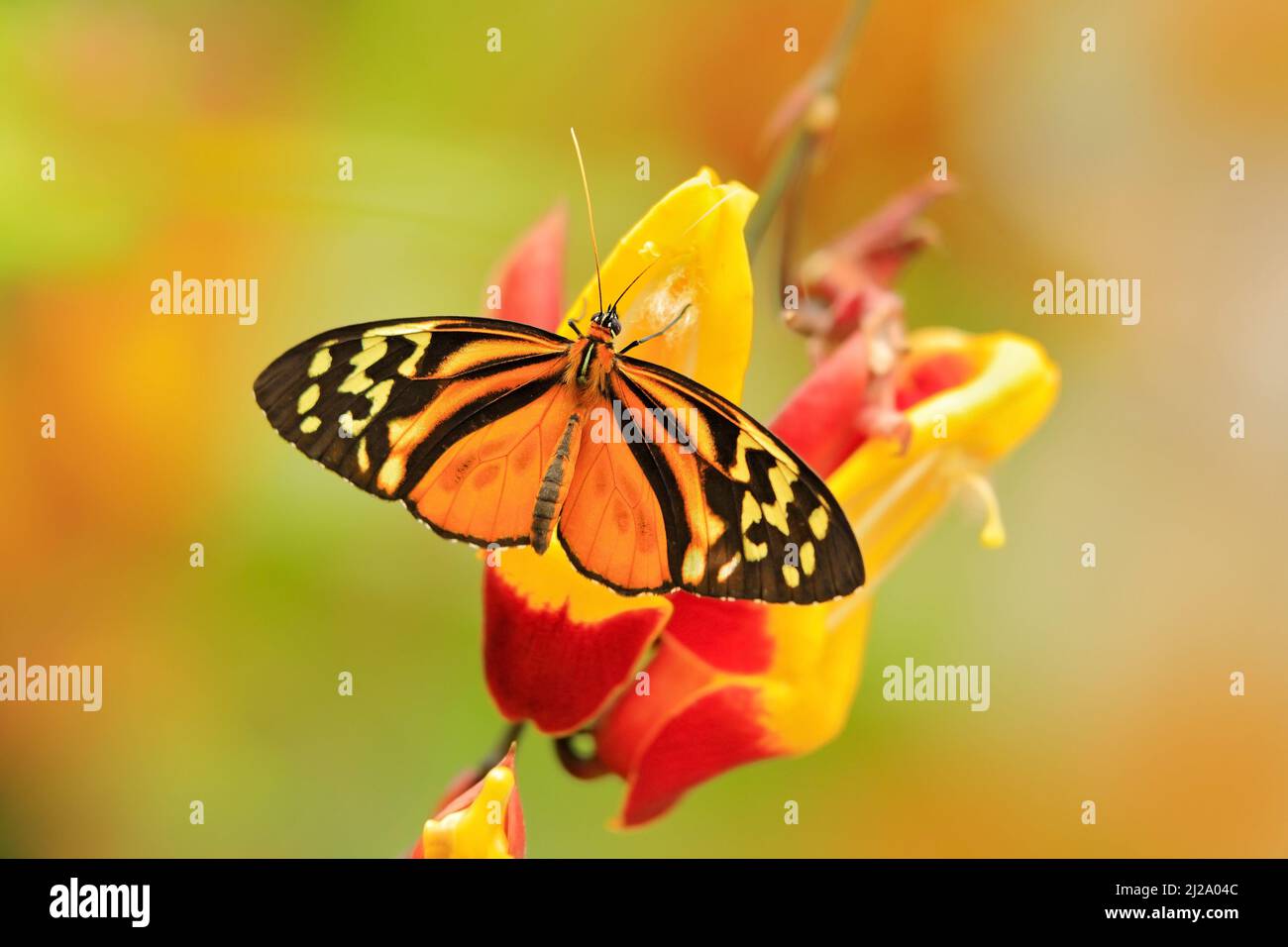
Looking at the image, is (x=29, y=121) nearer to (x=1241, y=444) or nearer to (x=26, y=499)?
(x=26, y=499)

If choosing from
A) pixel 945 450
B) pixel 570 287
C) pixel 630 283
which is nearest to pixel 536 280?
pixel 630 283

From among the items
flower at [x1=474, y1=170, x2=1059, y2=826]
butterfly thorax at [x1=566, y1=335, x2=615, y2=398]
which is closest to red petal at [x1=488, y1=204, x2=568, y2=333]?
flower at [x1=474, y1=170, x2=1059, y2=826]

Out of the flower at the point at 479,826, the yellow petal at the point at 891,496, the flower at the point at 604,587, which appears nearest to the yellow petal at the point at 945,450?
the yellow petal at the point at 891,496

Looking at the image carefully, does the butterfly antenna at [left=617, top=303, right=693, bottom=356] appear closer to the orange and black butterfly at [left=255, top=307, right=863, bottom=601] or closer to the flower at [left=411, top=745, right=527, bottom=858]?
the orange and black butterfly at [left=255, top=307, right=863, bottom=601]

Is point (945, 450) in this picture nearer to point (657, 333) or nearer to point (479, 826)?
point (657, 333)

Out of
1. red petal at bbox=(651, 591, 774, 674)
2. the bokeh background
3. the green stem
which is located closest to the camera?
red petal at bbox=(651, 591, 774, 674)
